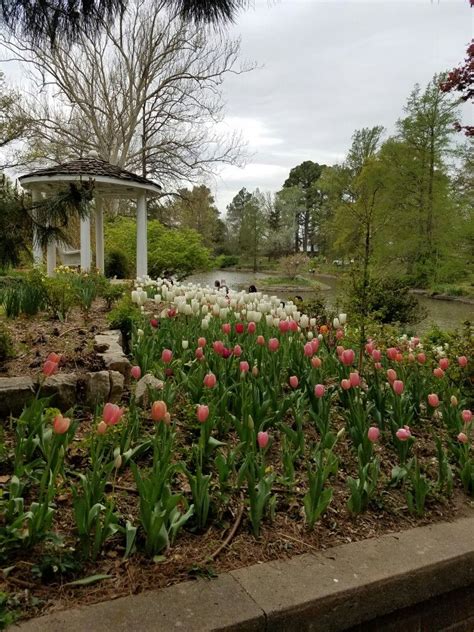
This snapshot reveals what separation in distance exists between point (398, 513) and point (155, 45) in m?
21.0

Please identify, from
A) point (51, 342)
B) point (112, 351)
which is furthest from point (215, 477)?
point (51, 342)

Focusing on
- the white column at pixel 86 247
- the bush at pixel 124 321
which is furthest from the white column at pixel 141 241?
the bush at pixel 124 321

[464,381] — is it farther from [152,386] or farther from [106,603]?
[106,603]

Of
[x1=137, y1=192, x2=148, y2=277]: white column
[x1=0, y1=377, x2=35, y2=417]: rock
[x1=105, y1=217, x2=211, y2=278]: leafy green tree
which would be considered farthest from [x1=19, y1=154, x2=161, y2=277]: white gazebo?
[x1=0, y1=377, x2=35, y2=417]: rock

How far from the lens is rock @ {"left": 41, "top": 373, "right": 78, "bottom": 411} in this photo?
2562 mm

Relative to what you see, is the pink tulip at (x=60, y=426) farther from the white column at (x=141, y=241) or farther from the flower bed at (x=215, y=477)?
the white column at (x=141, y=241)

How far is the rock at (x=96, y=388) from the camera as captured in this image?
105 inches

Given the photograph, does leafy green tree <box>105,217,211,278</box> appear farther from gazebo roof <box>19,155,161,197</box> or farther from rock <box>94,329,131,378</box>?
rock <box>94,329,131,378</box>

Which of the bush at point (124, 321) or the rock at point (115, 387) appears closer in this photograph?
the rock at point (115, 387)

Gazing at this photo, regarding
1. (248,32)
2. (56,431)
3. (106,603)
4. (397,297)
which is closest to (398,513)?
(106,603)

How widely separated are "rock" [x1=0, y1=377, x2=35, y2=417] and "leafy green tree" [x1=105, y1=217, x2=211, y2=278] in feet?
41.3

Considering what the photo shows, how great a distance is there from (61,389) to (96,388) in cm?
18

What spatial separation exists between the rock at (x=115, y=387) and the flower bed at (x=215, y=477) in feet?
0.59

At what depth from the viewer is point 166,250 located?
1525cm
